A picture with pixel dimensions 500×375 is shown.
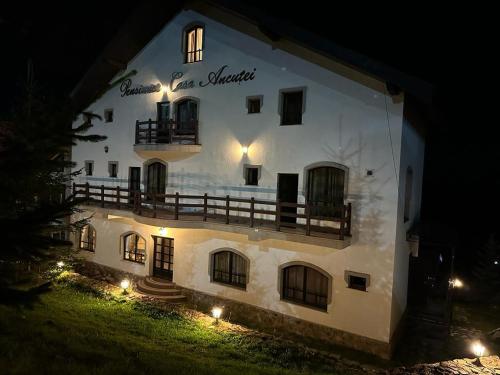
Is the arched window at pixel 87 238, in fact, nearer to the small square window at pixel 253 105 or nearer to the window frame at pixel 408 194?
the small square window at pixel 253 105

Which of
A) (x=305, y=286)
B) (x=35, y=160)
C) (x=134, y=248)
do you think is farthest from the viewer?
(x=134, y=248)

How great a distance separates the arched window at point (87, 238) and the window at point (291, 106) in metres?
13.3

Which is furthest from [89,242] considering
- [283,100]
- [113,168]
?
[283,100]

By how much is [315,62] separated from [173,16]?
27.0ft

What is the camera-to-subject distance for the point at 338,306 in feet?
42.5

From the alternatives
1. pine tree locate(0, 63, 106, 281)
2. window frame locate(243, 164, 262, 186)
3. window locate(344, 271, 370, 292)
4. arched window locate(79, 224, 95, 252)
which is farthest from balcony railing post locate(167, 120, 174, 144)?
pine tree locate(0, 63, 106, 281)

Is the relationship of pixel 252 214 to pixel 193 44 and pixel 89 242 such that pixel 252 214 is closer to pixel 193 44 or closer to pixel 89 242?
pixel 193 44

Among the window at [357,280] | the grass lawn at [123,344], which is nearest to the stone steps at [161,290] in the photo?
the grass lawn at [123,344]

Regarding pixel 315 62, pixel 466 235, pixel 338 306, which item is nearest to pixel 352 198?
pixel 338 306

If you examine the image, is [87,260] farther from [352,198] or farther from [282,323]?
[352,198]

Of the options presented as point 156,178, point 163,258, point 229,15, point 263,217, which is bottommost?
point 163,258

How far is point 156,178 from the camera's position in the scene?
18.4 m

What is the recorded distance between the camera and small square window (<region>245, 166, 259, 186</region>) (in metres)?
15.1

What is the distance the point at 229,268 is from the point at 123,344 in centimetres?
642
